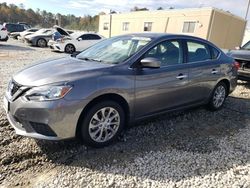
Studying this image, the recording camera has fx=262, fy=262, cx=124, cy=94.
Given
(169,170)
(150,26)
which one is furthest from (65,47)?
(150,26)

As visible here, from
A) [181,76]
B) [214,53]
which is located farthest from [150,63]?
[214,53]

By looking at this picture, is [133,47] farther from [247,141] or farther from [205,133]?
[247,141]

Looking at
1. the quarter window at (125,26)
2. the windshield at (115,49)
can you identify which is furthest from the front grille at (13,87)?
the quarter window at (125,26)

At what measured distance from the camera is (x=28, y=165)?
3.25 m

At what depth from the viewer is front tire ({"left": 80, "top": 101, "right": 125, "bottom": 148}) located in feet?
11.4

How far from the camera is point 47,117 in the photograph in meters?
3.15

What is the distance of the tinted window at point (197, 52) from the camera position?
478 centimetres

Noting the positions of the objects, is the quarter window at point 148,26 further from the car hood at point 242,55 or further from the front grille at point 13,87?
the front grille at point 13,87

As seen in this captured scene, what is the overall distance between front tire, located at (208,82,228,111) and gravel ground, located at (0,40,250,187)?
961mm

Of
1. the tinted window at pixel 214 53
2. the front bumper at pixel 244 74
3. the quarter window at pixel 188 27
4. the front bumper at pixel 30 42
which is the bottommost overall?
the front bumper at pixel 30 42

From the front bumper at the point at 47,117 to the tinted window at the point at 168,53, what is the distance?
156cm

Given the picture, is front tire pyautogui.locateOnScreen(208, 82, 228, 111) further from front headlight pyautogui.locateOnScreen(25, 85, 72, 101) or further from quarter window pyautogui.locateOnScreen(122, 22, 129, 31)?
quarter window pyautogui.locateOnScreen(122, 22, 129, 31)

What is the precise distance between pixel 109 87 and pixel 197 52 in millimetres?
2297

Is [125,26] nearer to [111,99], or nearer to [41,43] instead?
[41,43]
